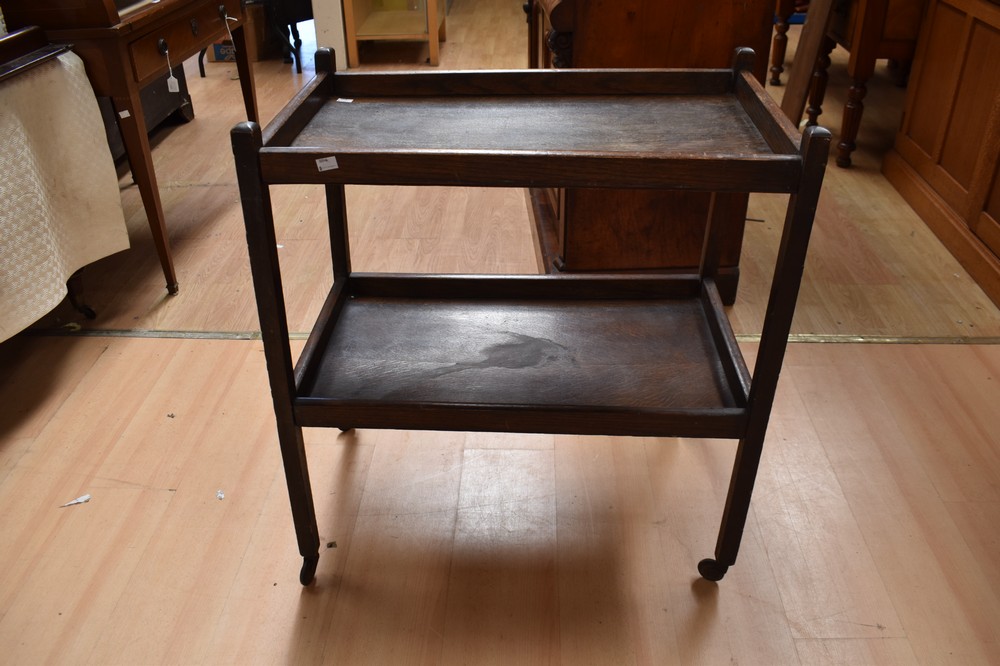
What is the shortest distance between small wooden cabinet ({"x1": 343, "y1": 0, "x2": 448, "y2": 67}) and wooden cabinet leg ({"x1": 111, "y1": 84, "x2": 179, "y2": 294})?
2.40 meters

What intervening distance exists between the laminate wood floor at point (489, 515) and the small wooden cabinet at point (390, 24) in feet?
7.99

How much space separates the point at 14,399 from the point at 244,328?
532 millimetres

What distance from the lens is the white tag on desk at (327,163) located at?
1049 mm

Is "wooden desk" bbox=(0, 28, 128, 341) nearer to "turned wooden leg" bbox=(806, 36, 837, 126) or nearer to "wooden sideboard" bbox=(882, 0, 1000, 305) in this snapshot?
"wooden sideboard" bbox=(882, 0, 1000, 305)

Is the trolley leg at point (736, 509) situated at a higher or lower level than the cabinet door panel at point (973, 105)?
lower

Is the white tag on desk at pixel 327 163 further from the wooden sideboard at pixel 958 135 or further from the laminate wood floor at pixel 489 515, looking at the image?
the wooden sideboard at pixel 958 135

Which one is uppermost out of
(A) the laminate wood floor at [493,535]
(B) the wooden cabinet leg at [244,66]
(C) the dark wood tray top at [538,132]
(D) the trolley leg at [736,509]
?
(C) the dark wood tray top at [538,132]

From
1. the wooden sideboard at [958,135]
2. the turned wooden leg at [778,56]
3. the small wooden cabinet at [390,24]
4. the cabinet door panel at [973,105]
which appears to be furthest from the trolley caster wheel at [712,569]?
the small wooden cabinet at [390,24]

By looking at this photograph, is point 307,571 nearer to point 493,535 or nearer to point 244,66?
point 493,535

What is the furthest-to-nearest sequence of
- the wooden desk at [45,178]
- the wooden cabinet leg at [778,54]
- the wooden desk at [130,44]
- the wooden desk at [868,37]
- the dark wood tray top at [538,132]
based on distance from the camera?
1. the wooden cabinet leg at [778,54]
2. the wooden desk at [868,37]
3. the wooden desk at [130,44]
4. the wooden desk at [45,178]
5. the dark wood tray top at [538,132]

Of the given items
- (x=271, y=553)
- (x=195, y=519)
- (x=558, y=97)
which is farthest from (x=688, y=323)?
(x=195, y=519)

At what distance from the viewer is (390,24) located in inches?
176

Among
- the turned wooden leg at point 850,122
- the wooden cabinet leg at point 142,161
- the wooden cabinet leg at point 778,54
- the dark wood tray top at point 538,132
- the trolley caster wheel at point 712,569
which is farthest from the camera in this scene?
the wooden cabinet leg at point 778,54

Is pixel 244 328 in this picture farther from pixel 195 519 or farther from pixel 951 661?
pixel 951 661
